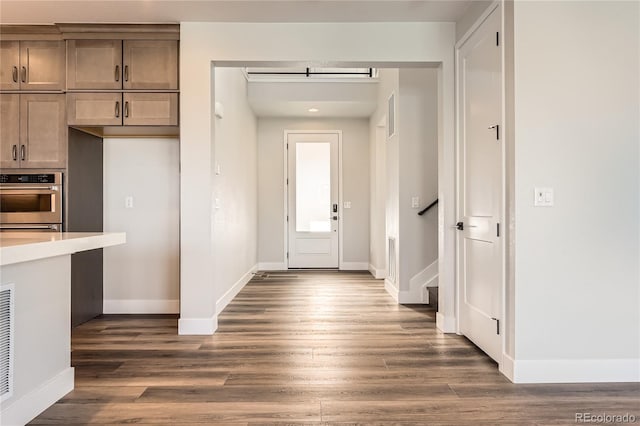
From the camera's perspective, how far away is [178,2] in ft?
10.7

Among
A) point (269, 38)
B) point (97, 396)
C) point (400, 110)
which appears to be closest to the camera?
point (97, 396)

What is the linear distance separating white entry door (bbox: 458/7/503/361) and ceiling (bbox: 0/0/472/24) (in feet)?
1.51

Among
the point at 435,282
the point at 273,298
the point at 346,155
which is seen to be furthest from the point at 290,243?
the point at 435,282

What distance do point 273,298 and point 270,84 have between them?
10.3 ft

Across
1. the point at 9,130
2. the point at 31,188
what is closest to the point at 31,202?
the point at 31,188

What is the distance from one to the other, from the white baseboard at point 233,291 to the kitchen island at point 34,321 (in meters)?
1.91

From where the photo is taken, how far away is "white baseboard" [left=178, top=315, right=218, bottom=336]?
365 centimetres

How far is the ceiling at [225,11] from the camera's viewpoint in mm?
3264

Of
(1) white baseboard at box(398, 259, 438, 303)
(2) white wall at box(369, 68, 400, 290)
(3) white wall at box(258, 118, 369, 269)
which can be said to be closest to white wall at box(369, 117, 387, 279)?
(2) white wall at box(369, 68, 400, 290)

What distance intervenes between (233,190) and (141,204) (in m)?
1.23

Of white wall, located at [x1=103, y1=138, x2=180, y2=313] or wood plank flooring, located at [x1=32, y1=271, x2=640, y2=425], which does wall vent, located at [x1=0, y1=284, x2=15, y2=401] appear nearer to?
wood plank flooring, located at [x1=32, y1=271, x2=640, y2=425]

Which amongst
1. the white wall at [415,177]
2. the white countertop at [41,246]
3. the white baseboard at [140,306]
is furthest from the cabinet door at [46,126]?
the white wall at [415,177]

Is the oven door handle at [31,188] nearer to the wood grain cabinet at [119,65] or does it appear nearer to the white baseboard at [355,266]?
the wood grain cabinet at [119,65]

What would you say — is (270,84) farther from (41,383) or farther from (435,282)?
(41,383)
